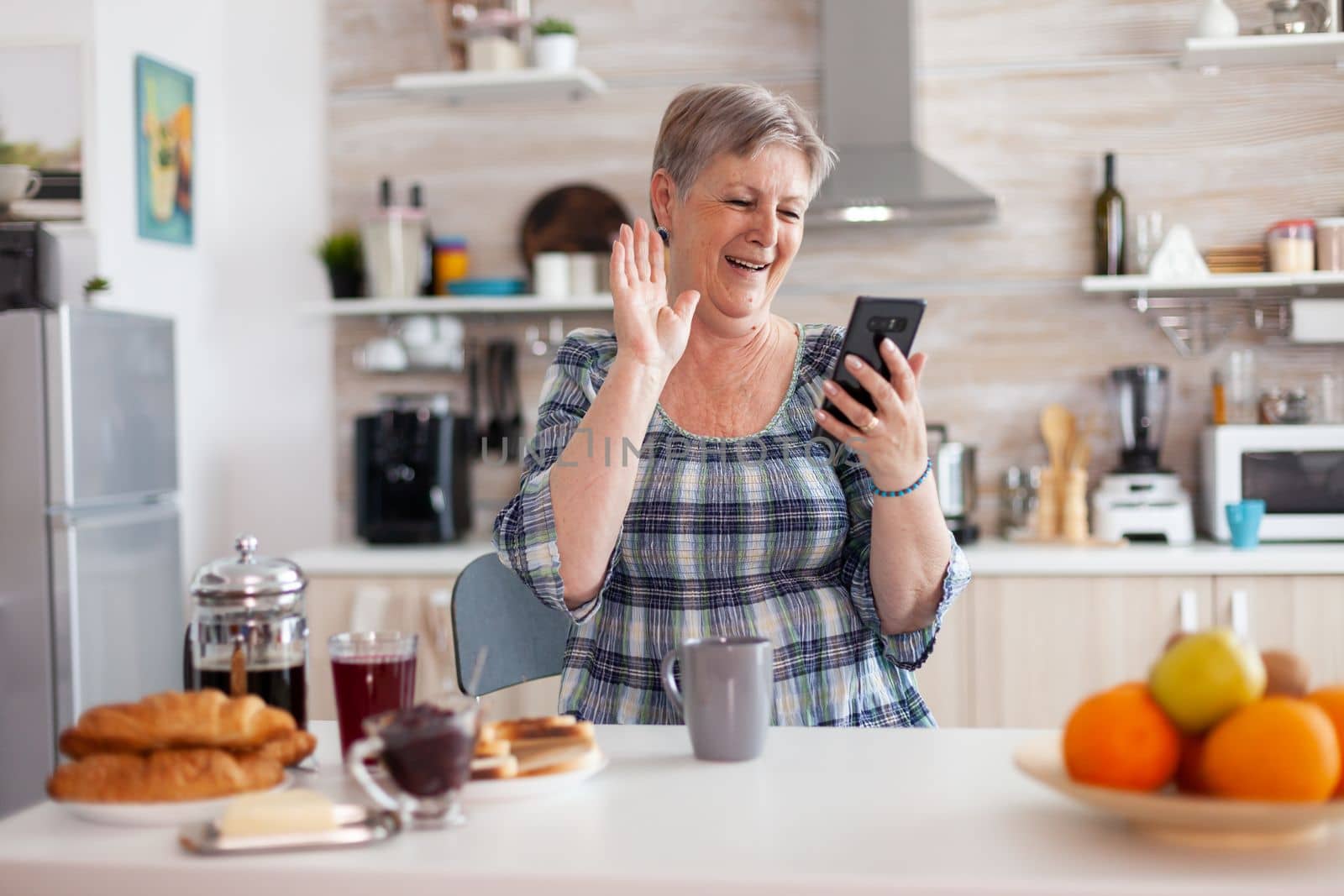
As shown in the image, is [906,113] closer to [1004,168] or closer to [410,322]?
[1004,168]

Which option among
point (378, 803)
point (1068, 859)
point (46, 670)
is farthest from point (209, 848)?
point (46, 670)

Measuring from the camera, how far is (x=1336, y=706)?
0.90 m

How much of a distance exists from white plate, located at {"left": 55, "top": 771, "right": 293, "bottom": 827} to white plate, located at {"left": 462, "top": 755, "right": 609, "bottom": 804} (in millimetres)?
186

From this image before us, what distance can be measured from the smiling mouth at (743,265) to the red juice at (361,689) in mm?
727

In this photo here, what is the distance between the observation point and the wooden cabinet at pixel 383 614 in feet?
10.3

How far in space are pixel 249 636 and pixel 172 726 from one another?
0.17 metres

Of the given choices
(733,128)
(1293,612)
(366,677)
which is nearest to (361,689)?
(366,677)

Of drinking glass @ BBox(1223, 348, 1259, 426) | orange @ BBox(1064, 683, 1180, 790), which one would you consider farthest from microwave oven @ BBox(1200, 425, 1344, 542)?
orange @ BBox(1064, 683, 1180, 790)

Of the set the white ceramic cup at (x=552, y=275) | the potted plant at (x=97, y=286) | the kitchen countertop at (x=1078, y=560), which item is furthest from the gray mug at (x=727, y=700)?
the white ceramic cup at (x=552, y=275)

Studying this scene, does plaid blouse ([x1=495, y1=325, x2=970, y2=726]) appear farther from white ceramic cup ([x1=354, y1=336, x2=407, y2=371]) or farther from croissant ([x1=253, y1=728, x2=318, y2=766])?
white ceramic cup ([x1=354, y1=336, x2=407, y2=371])

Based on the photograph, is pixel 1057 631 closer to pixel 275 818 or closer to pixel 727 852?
pixel 727 852

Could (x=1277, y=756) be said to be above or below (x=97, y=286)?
below

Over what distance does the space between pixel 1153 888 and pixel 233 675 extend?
76 cm

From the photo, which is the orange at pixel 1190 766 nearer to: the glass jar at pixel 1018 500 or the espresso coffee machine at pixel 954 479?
the espresso coffee machine at pixel 954 479
